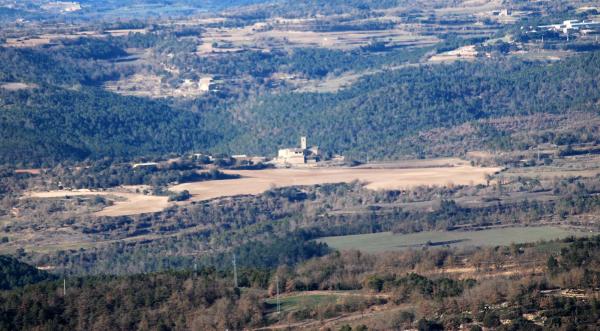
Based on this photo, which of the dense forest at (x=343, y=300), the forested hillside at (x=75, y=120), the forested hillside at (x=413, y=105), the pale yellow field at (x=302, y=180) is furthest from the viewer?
the forested hillside at (x=413, y=105)

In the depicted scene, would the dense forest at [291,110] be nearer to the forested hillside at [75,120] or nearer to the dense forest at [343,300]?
the forested hillside at [75,120]

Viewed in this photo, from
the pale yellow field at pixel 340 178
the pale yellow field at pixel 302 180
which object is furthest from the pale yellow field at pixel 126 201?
the pale yellow field at pixel 340 178

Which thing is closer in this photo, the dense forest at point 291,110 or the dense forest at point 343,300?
the dense forest at point 343,300

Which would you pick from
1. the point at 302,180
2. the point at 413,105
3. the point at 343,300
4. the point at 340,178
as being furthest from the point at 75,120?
the point at 343,300

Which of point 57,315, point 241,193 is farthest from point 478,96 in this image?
point 57,315

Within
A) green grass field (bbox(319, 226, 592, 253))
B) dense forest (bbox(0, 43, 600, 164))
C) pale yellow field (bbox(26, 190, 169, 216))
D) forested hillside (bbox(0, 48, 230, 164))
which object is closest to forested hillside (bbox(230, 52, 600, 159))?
dense forest (bbox(0, 43, 600, 164))

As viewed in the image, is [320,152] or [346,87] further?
[346,87]

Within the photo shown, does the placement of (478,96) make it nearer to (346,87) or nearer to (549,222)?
(346,87)
